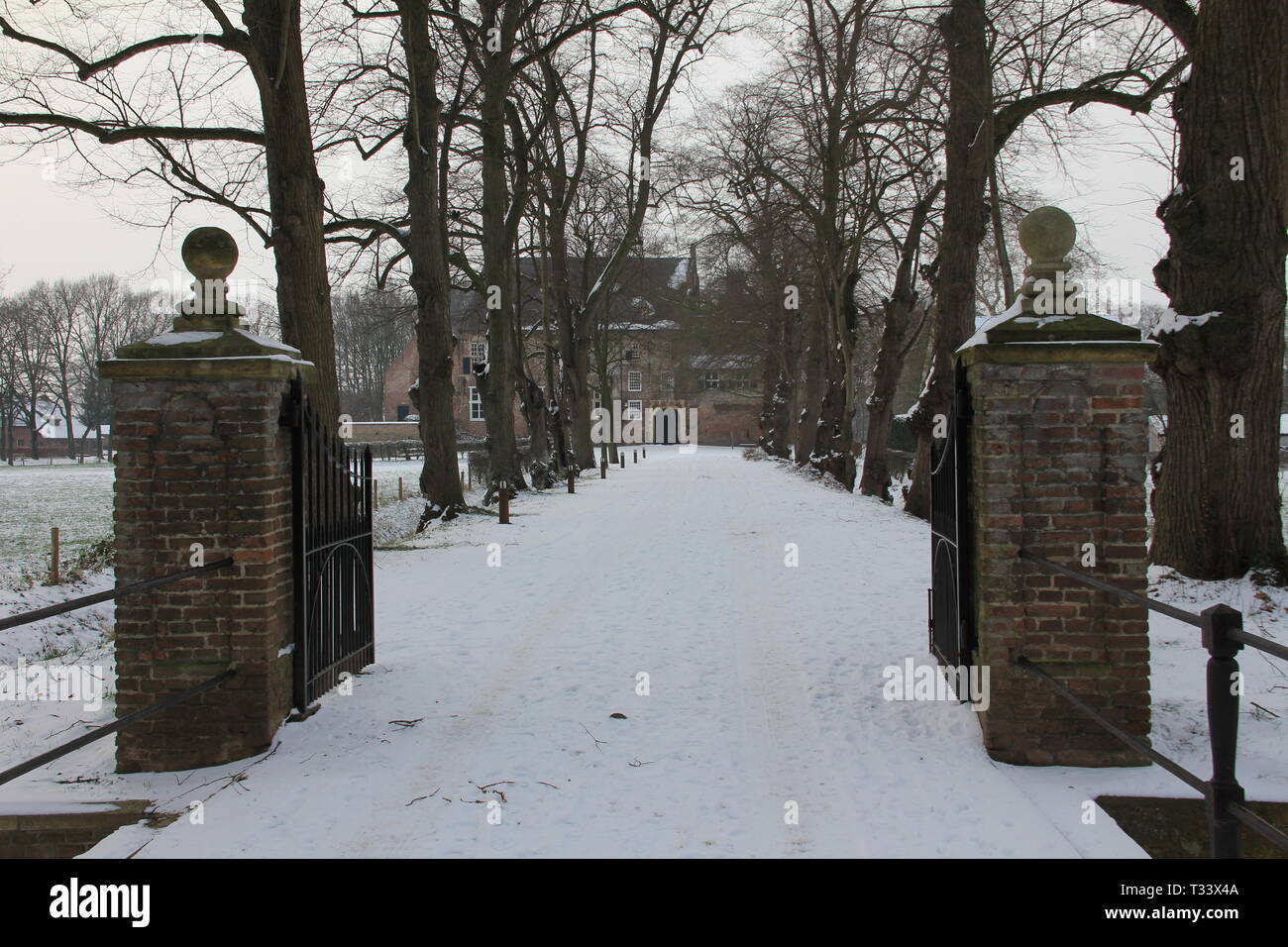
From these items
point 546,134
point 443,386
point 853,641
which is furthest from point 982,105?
point 546,134

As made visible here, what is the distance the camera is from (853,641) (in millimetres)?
6613

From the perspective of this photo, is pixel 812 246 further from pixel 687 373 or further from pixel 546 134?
pixel 687 373

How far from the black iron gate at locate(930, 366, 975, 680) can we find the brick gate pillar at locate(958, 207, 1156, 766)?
32 cm

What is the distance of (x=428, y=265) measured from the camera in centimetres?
1432

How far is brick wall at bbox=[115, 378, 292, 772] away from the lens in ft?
14.4

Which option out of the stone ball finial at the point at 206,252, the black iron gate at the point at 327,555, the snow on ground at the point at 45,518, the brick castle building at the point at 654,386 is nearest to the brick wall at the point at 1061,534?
the black iron gate at the point at 327,555

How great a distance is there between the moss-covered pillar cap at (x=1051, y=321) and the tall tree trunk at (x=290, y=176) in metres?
6.74

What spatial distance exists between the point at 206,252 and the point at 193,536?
4.90ft

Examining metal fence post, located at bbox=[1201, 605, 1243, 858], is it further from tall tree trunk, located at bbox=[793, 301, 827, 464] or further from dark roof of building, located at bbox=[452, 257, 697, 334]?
tall tree trunk, located at bbox=[793, 301, 827, 464]

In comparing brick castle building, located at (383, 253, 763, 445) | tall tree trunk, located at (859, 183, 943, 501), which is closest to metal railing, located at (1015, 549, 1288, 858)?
tall tree trunk, located at (859, 183, 943, 501)

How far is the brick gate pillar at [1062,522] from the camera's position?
4.28 meters

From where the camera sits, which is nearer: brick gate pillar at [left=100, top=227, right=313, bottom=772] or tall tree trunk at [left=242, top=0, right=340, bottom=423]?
brick gate pillar at [left=100, top=227, right=313, bottom=772]

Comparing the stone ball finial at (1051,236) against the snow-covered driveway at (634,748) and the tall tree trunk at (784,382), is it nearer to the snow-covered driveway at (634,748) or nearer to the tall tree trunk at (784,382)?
the snow-covered driveway at (634,748)
